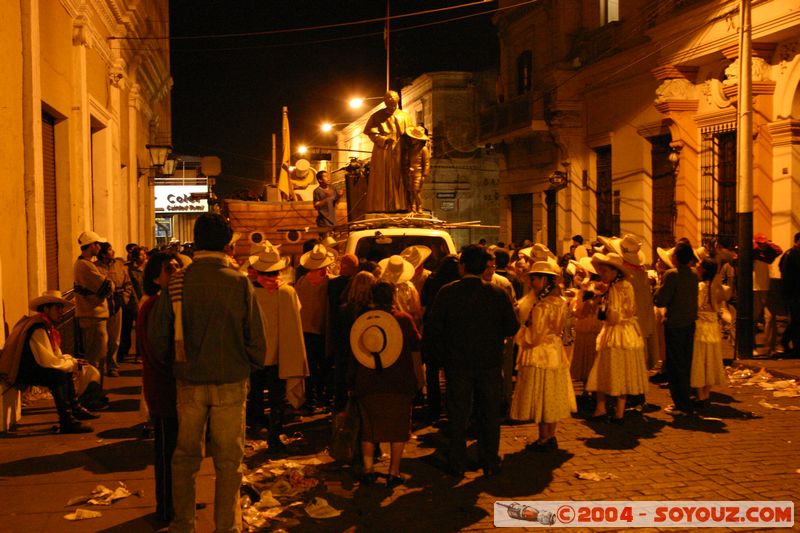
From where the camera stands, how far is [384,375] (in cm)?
651

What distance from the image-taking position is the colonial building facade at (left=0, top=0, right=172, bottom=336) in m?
9.45

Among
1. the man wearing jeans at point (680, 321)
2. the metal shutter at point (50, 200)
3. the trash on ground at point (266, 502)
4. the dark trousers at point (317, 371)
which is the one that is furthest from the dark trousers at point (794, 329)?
the metal shutter at point (50, 200)

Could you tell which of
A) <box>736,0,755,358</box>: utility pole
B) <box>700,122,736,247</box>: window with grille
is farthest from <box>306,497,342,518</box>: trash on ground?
<box>700,122,736,247</box>: window with grille

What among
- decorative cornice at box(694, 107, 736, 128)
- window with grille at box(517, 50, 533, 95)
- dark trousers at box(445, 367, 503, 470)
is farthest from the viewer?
window with grille at box(517, 50, 533, 95)

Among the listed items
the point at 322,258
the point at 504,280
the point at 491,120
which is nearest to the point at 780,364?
the point at 504,280

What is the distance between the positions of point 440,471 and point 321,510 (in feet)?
4.66

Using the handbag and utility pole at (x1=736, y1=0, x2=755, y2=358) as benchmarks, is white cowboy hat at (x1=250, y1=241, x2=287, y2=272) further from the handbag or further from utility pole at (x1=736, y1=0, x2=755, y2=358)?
utility pole at (x1=736, y1=0, x2=755, y2=358)

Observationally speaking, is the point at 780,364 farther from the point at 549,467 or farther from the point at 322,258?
the point at 322,258

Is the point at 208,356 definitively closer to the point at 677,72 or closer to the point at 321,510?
the point at 321,510

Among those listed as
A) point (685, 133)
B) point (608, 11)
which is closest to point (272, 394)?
point (685, 133)

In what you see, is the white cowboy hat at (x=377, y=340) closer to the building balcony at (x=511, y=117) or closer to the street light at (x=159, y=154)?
the street light at (x=159, y=154)

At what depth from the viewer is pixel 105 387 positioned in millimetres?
10852

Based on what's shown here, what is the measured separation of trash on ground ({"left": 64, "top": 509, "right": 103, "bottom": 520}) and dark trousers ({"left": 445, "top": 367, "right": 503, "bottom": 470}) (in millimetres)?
2880

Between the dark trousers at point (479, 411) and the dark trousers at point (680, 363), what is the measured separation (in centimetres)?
306
